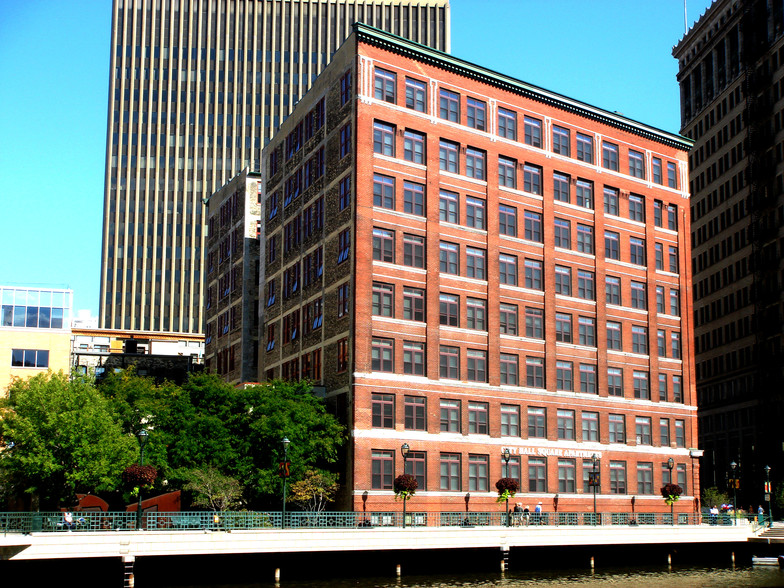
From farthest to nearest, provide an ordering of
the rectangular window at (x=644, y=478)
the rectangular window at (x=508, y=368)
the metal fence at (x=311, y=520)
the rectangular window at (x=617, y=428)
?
the rectangular window at (x=644, y=478), the rectangular window at (x=617, y=428), the rectangular window at (x=508, y=368), the metal fence at (x=311, y=520)

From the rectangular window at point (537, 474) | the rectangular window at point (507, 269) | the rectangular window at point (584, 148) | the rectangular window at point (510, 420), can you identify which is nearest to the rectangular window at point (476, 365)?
the rectangular window at point (510, 420)

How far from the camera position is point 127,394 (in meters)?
72.1

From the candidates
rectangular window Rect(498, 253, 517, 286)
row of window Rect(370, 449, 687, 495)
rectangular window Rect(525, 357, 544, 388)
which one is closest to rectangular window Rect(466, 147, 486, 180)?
rectangular window Rect(498, 253, 517, 286)

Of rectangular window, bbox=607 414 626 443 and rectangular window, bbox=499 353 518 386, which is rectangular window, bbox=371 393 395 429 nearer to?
rectangular window, bbox=499 353 518 386

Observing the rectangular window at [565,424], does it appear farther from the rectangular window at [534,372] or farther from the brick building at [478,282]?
the rectangular window at [534,372]

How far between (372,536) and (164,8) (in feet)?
439

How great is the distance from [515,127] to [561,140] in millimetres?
5151

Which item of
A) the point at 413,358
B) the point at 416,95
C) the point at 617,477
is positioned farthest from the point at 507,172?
the point at 617,477

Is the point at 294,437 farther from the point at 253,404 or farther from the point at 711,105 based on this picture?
the point at 711,105

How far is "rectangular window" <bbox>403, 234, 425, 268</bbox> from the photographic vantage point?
72312mm

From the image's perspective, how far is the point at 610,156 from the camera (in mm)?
86625

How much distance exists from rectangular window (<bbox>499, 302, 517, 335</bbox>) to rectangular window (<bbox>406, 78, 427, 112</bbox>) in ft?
54.0

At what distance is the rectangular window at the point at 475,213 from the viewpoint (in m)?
76.4

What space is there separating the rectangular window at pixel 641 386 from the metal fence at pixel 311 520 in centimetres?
1065
